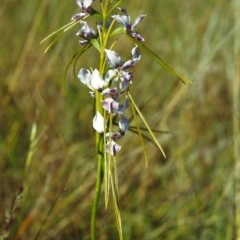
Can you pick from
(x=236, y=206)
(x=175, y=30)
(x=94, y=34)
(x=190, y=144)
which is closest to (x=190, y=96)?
(x=190, y=144)

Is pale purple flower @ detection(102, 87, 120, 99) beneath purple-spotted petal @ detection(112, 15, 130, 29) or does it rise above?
beneath

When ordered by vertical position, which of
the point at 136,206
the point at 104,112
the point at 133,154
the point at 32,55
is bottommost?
the point at 136,206

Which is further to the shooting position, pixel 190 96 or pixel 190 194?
pixel 190 96

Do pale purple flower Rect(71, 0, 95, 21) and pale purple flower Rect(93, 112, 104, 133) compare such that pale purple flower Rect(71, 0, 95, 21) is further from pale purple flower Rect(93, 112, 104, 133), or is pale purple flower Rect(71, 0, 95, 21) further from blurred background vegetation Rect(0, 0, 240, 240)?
blurred background vegetation Rect(0, 0, 240, 240)

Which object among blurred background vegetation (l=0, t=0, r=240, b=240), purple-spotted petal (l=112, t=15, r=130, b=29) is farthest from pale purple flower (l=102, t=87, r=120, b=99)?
blurred background vegetation (l=0, t=0, r=240, b=240)

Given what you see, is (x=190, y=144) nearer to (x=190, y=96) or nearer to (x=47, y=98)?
(x=190, y=96)

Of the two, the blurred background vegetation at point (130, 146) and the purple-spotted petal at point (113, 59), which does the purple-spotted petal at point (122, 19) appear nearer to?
the purple-spotted petal at point (113, 59)

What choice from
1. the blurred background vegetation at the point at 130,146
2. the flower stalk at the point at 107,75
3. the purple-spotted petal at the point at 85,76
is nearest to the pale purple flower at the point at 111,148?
the flower stalk at the point at 107,75

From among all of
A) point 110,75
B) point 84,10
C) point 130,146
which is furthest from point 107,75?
point 130,146

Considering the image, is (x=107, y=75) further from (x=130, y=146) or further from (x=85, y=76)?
(x=130, y=146)
